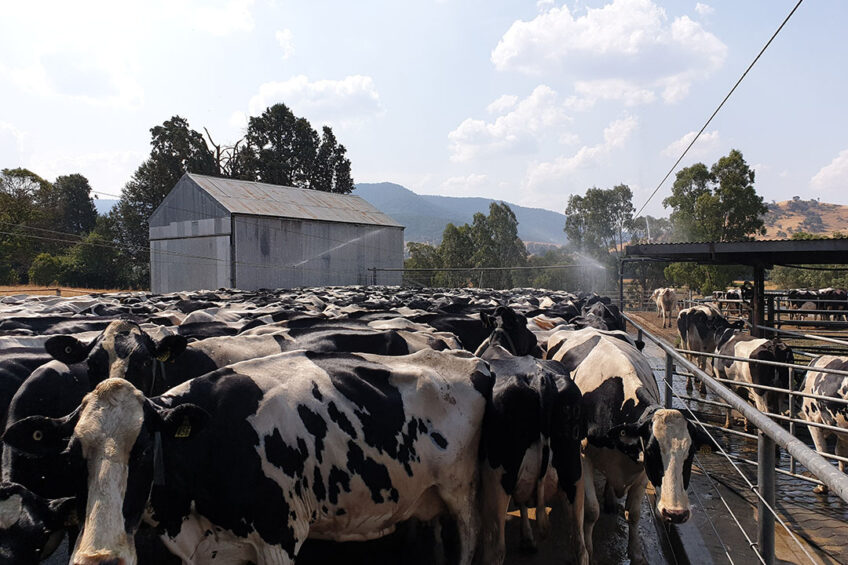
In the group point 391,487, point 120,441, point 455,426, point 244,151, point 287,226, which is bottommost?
point 391,487

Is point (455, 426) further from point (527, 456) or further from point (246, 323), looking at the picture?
point (246, 323)

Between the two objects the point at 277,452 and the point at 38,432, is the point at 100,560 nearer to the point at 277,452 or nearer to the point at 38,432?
the point at 38,432

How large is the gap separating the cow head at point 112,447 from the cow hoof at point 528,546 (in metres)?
3.50

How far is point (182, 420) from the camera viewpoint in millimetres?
3342

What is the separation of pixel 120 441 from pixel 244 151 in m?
60.2

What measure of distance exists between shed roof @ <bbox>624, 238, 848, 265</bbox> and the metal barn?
2641 cm

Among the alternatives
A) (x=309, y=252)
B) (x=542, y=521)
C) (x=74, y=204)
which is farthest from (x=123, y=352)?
(x=74, y=204)

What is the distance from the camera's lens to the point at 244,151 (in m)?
59.2

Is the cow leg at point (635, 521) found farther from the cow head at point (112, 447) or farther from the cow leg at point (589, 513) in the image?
the cow head at point (112, 447)

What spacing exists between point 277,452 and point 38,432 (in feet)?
4.46

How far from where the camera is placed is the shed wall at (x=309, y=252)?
3484 cm

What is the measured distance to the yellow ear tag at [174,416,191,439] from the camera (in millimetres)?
3363

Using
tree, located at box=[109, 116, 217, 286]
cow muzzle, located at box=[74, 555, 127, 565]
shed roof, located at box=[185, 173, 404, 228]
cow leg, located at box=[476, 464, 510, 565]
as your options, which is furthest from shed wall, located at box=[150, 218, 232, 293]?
cow muzzle, located at box=[74, 555, 127, 565]

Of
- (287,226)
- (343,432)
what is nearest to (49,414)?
(343,432)
